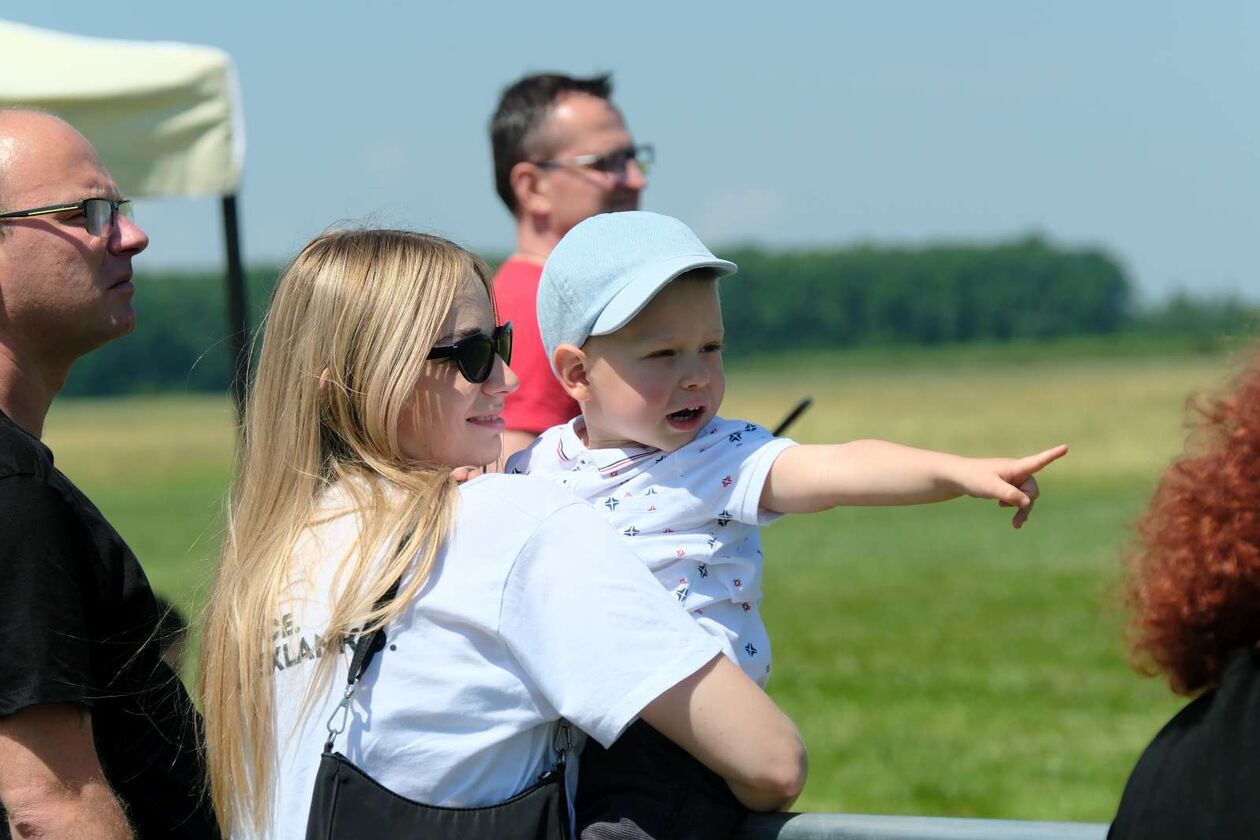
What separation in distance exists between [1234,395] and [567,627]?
0.87 metres

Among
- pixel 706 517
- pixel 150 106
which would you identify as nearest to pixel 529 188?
pixel 150 106

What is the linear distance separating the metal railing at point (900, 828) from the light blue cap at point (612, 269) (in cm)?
81

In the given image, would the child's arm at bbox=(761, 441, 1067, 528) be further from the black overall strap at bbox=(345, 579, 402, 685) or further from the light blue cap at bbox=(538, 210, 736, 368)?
the black overall strap at bbox=(345, 579, 402, 685)

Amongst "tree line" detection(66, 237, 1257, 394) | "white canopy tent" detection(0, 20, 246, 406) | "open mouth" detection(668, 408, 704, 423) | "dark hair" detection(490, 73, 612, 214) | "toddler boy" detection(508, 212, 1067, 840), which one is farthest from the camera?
"tree line" detection(66, 237, 1257, 394)

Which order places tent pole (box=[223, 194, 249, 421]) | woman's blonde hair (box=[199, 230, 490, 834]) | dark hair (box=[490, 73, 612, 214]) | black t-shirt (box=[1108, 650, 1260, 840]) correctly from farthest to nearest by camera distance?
tent pole (box=[223, 194, 249, 421])
dark hair (box=[490, 73, 612, 214])
woman's blonde hair (box=[199, 230, 490, 834])
black t-shirt (box=[1108, 650, 1260, 840])

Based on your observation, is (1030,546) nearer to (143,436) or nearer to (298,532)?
(298,532)

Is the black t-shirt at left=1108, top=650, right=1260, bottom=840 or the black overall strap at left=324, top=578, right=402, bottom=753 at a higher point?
the black t-shirt at left=1108, top=650, right=1260, bottom=840

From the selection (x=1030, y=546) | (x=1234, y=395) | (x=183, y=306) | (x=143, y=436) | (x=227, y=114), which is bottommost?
(x=183, y=306)

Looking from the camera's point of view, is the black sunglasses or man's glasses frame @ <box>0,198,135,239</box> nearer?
the black sunglasses

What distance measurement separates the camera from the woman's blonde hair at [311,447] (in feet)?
7.12

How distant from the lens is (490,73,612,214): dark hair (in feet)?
14.6

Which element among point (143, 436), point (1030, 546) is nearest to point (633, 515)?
point (1030, 546)

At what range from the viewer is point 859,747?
8.99 meters

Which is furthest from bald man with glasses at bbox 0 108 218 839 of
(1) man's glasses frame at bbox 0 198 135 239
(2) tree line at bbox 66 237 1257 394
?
(2) tree line at bbox 66 237 1257 394
